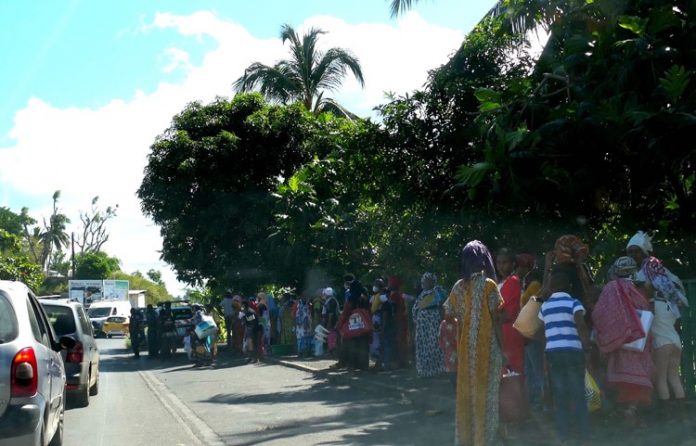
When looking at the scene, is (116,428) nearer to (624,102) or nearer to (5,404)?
(5,404)

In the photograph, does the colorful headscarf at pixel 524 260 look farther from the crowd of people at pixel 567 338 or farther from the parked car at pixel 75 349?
the parked car at pixel 75 349

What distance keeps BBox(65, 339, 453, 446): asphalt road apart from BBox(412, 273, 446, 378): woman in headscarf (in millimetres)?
945

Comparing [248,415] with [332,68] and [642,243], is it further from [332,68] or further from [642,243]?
[332,68]

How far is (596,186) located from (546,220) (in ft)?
3.98

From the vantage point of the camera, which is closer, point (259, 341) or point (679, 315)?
point (679, 315)

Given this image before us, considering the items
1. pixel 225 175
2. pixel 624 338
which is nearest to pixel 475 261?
pixel 624 338

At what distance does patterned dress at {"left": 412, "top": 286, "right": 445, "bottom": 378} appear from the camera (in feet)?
44.9

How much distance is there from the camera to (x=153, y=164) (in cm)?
2941

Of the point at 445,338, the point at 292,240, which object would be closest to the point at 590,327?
the point at 445,338

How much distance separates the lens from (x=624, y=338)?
8.20 m

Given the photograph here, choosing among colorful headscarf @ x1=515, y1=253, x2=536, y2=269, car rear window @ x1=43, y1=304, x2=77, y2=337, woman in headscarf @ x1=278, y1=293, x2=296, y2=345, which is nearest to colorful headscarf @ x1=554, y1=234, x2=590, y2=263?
colorful headscarf @ x1=515, y1=253, x2=536, y2=269

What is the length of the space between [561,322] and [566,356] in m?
0.31

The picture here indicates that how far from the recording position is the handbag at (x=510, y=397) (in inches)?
303

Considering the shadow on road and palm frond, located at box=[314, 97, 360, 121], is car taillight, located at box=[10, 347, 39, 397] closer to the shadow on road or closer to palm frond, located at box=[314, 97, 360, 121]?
the shadow on road
